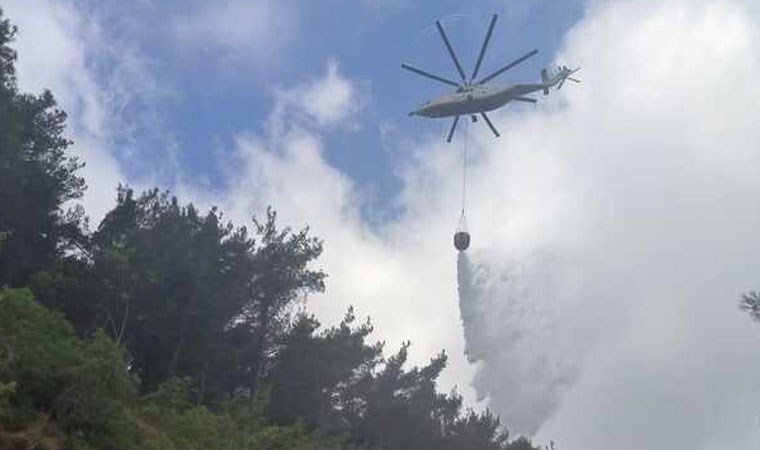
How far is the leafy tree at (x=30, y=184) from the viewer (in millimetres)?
48344

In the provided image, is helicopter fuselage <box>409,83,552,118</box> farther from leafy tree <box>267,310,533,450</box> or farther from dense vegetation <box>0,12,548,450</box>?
leafy tree <box>267,310,533,450</box>

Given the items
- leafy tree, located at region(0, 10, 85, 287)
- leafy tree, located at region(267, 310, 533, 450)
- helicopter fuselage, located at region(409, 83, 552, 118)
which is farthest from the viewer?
leafy tree, located at region(267, 310, 533, 450)

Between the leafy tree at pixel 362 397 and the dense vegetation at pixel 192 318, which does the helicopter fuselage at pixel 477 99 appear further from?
the leafy tree at pixel 362 397

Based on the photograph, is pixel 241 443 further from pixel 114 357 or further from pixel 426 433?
pixel 426 433

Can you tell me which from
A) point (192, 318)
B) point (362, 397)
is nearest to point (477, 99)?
point (192, 318)

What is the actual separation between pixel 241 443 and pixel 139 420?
5.58m

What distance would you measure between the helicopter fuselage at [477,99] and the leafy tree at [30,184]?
870 inches

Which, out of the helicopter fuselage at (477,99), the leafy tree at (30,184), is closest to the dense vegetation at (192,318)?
the leafy tree at (30,184)

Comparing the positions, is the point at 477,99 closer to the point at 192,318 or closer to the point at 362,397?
the point at 192,318

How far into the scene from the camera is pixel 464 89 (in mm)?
37000

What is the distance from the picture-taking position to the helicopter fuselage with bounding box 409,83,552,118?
3662cm

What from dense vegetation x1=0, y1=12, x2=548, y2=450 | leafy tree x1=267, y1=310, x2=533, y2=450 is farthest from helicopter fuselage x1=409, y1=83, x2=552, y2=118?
leafy tree x1=267, y1=310, x2=533, y2=450

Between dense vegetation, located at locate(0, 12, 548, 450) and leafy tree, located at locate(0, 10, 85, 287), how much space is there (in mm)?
69

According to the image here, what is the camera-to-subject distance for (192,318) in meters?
54.5
